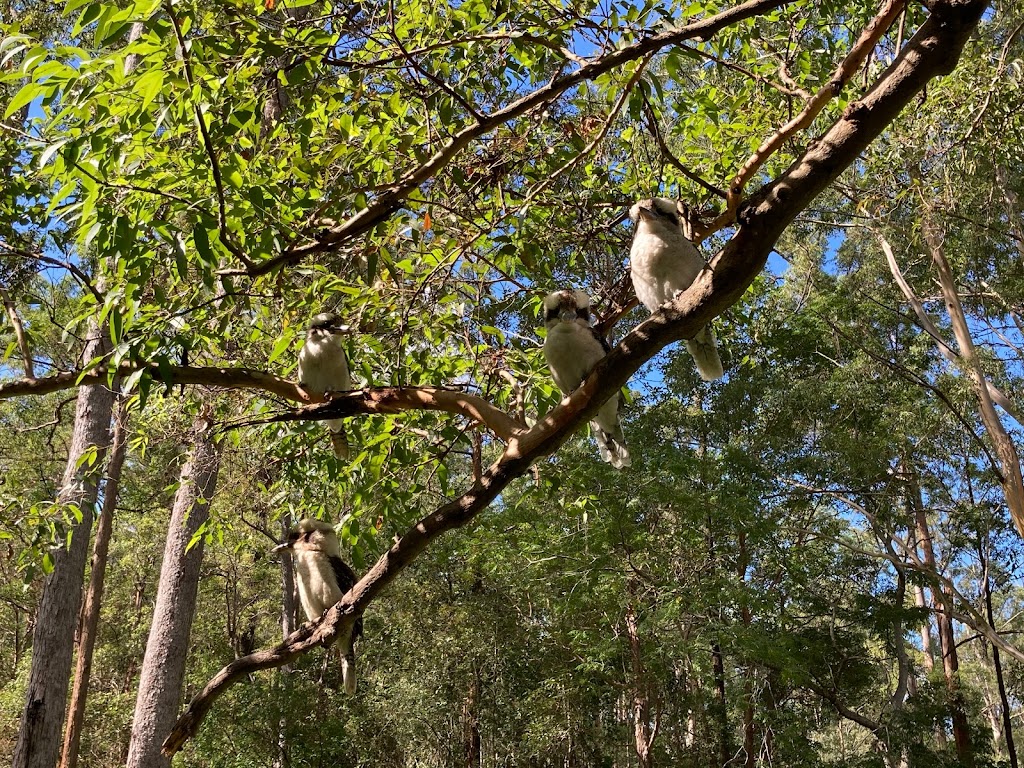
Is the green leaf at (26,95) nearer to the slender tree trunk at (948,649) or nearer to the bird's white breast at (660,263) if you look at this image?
the bird's white breast at (660,263)

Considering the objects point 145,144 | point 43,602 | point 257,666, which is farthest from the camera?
point 43,602

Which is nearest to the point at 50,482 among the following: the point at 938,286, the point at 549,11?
the point at 549,11

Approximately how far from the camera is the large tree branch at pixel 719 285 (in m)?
1.63

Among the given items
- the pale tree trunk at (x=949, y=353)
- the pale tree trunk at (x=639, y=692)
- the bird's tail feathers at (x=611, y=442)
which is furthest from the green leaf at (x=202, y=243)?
the pale tree trunk at (x=949, y=353)

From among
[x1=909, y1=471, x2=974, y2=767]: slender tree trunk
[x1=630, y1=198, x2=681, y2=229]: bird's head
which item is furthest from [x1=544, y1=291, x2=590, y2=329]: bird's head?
[x1=909, y1=471, x2=974, y2=767]: slender tree trunk

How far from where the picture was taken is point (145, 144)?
215 cm

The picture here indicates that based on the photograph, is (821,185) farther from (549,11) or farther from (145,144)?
(145,144)

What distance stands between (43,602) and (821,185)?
21.0 feet

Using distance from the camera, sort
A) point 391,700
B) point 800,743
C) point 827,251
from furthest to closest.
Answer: point 827,251
point 391,700
point 800,743

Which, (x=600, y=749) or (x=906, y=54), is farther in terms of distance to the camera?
(x=600, y=749)

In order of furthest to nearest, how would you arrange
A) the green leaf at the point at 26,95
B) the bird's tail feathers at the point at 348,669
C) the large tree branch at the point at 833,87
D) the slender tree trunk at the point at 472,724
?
1. the slender tree trunk at the point at 472,724
2. the bird's tail feathers at the point at 348,669
3. the large tree branch at the point at 833,87
4. the green leaf at the point at 26,95

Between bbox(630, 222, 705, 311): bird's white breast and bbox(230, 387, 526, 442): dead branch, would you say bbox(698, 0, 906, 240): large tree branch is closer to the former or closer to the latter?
bbox(630, 222, 705, 311): bird's white breast

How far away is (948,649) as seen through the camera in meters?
11.2

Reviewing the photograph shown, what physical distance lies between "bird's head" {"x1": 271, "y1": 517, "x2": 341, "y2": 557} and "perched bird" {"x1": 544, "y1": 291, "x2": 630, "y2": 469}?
155cm
